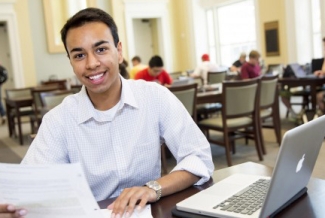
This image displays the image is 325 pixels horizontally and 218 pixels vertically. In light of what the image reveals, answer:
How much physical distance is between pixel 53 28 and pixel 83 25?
29.5ft

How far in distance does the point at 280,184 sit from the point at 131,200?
15.7 inches

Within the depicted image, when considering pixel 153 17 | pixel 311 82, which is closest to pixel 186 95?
pixel 311 82

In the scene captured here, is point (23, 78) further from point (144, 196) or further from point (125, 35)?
point (144, 196)

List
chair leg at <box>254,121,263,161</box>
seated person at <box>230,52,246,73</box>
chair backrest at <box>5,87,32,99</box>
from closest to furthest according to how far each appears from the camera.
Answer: chair leg at <box>254,121,263,161</box> → chair backrest at <box>5,87,32,99</box> → seated person at <box>230,52,246,73</box>

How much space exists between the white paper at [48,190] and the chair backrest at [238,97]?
2892 millimetres

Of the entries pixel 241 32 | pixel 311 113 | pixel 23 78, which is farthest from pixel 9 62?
pixel 311 113

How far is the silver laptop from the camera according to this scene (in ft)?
2.70

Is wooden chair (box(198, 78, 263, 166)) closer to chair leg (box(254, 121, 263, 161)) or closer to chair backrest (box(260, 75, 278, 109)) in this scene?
chair leg (box(254, 121, 263, 161))

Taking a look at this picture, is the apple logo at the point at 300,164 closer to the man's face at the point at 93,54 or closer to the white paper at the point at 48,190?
the white paper at the point at 48,190

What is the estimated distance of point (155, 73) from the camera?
5035 mm

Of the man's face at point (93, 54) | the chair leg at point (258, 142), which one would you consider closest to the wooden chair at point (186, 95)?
the chair leg at point (258, 142)

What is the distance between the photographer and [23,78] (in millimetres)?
9383

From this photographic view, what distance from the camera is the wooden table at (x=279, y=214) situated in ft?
3.11

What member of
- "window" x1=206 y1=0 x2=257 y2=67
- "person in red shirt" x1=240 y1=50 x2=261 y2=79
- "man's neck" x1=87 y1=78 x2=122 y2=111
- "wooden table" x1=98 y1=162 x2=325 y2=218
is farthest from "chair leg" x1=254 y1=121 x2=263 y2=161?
"window" x1=206 y1=0 x2=257 y2=67
